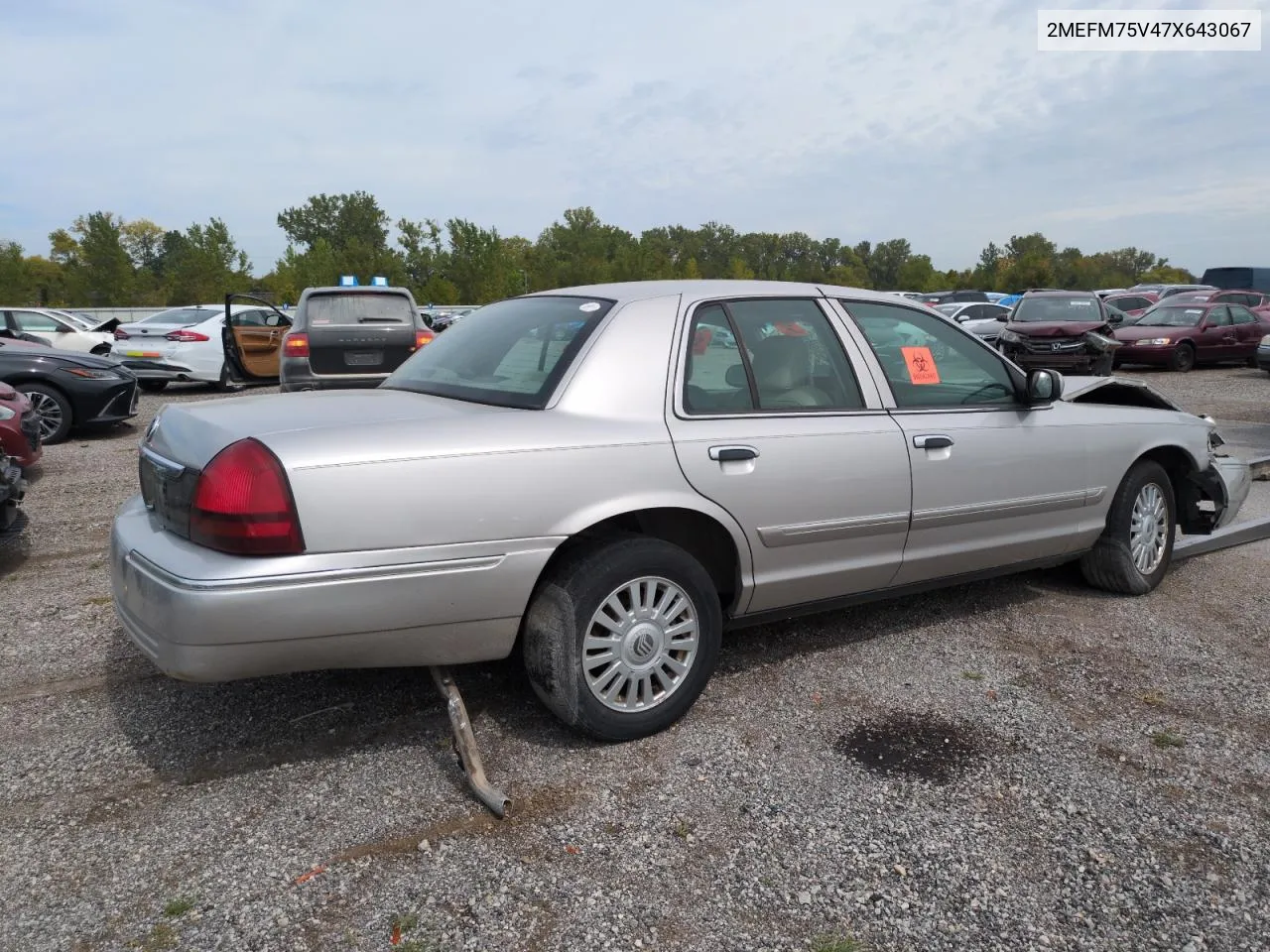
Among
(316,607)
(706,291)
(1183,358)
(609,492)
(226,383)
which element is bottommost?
(226,383)

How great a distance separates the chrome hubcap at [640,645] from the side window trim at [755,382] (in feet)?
2.02

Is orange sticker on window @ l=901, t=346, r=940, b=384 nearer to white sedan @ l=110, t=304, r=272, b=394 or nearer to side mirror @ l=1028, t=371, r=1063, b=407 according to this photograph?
side mirror @ l=1028, t=371, r=1063, b=407

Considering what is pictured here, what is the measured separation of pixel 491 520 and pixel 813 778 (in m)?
1.27

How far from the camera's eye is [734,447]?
128 inches

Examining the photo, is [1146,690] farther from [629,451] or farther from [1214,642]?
[629,451]

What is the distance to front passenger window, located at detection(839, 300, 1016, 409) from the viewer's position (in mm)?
3838

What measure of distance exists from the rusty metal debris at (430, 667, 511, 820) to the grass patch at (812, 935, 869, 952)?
0.94 metres

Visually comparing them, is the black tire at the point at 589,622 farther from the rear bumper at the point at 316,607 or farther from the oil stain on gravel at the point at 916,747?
the oil stain on gravel at the point at 916,747

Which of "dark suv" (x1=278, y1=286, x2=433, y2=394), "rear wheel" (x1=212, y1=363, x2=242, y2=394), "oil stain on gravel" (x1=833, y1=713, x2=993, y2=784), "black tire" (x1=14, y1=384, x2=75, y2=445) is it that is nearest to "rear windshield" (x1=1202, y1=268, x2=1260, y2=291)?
"rear wheel" (x1=212, y1=363, x2=242, y2=394)

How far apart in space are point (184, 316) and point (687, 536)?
13809mm

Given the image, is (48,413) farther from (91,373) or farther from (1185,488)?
(1185,488)

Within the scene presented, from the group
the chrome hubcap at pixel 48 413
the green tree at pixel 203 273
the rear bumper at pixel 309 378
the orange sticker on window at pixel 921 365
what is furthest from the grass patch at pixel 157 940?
the green tree at pixel 203 273

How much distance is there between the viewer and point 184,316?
14.9 m

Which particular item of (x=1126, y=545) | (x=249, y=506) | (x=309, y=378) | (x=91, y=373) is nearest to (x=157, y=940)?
(x=249, y=506)
